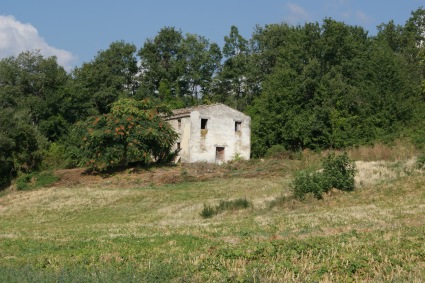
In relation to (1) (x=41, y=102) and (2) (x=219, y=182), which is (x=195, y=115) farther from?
(1) (x=41, y=102)

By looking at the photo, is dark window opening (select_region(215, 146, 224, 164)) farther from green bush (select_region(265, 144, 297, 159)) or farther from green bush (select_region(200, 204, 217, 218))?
green bush (select_region(200, 204, 217, 218))

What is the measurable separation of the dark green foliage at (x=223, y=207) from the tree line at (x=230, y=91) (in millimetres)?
17797

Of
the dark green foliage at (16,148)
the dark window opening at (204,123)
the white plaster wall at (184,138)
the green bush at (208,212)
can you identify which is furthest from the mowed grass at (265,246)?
the dark window opening at (204,123)

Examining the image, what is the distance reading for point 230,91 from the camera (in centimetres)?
7919

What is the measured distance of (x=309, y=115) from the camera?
54.5m

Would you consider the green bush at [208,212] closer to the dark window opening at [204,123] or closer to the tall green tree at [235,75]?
the dark window opening at [204,123]

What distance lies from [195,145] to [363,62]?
21.1 metres

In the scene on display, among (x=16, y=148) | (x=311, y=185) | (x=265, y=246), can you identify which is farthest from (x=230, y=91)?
(x=265, y=246)

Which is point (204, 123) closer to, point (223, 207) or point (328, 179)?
point (223, 207)

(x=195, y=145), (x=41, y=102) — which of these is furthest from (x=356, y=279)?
(x=41, y=102)

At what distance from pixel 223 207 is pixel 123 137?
2025 centimetres

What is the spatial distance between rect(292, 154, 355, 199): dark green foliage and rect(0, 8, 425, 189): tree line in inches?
529

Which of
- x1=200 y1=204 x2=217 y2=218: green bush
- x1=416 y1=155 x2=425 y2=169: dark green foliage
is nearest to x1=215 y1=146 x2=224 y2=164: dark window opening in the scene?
x1=416 y1=155 x2=425 y2=169: dark green foliage

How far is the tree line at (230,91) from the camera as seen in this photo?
46.6 metres
